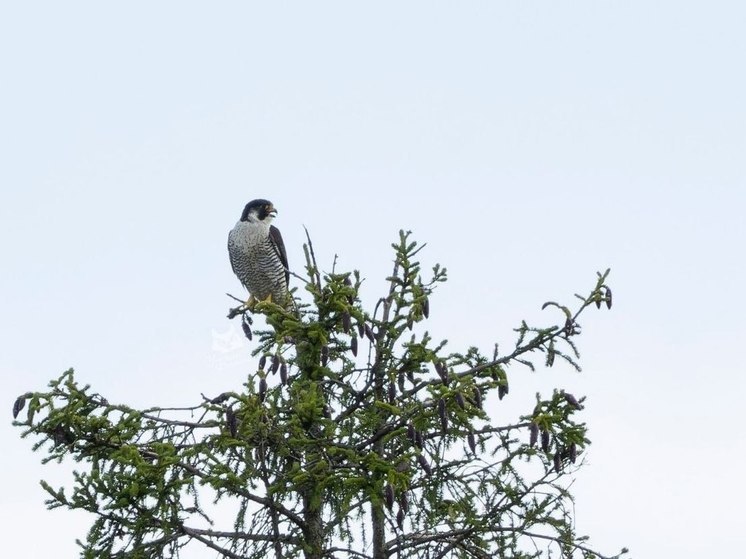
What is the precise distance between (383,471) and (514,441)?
1.51 meters

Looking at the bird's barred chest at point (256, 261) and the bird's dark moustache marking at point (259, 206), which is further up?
the bird's dark moustache marking at point (259, 206)

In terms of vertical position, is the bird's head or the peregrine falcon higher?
the bird's head

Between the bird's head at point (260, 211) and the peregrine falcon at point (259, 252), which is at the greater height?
the bird's head at point (260, 211)

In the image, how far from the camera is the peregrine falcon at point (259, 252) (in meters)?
13.3

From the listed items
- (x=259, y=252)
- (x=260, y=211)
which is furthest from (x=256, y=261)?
(x=260, y=211)

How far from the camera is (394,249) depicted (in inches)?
309

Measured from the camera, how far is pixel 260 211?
13.7m

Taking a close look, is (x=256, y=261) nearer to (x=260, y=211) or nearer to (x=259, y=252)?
(x=259, y=252)

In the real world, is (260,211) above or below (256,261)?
above

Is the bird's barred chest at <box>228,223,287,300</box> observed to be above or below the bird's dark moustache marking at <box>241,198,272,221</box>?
below

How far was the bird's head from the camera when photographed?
1359cm

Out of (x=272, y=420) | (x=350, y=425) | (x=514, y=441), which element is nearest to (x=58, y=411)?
(x=272, y=420)

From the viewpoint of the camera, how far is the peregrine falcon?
43.8 feet

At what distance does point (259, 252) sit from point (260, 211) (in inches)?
25.9
